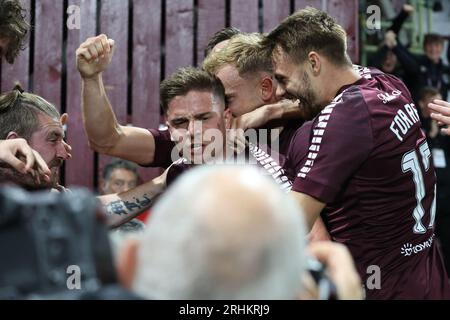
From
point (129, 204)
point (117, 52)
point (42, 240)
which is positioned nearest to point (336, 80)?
point (129, 204)

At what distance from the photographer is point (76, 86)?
6309 mm

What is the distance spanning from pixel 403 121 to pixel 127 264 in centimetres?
240

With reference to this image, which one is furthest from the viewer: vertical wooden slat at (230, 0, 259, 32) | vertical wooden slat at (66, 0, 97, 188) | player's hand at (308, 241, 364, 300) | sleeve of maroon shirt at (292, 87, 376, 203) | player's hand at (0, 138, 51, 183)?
vertical wooden slat at (230, 0, 259, 32)

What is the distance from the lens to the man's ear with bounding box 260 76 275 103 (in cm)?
440

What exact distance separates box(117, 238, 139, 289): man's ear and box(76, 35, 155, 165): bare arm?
2.40 m

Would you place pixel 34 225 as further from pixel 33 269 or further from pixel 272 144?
pixel 272 144

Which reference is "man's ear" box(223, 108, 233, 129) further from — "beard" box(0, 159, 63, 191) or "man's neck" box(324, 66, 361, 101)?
"beard" box(0, 159, 63, 191)

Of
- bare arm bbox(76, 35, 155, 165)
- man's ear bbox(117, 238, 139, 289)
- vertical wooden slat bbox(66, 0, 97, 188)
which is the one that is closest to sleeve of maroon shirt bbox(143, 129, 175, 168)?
bare arm bbox(76, 35, 155, 165)

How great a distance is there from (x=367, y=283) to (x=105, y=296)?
2371 millimetres

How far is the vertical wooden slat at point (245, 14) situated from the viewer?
21.3 feet

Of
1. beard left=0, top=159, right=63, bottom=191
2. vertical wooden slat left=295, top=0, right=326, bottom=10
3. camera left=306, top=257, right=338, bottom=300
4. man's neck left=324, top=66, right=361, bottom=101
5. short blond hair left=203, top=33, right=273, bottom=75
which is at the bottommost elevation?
camera left=306, top=257, right=338, bottom=300

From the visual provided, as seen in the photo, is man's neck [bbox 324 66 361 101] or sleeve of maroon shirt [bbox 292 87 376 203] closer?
sleeve of maroon shirt [bbox 292 87 376 203]

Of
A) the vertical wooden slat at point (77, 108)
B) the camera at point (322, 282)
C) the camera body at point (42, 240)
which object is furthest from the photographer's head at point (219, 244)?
the vertical wooden slat at point (77, 108)
